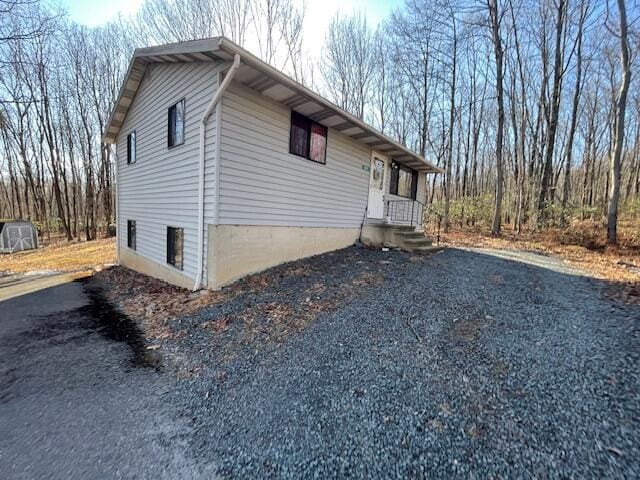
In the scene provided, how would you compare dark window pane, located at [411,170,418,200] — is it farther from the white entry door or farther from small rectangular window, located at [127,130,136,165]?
small rectangular window, located at [127,130,136,165]

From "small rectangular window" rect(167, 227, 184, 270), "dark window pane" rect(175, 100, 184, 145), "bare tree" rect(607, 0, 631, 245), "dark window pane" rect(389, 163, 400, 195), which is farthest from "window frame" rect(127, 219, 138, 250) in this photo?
"bare tree" rect(607, 0, 631, 245)

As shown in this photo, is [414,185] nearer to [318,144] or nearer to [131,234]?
[318,144]

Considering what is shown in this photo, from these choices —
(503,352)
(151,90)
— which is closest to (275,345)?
(503,352)

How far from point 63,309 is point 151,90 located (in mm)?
6058

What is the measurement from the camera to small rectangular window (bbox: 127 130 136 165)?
358 inches

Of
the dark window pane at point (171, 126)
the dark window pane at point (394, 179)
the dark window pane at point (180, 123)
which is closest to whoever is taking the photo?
the dark window pane at point (180, 123)

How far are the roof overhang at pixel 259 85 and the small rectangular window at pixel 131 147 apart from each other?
0.97 meters

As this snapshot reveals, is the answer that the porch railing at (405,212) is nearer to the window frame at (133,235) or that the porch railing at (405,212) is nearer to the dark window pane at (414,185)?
the dark window pane at (414,185)

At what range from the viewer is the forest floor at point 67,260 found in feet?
34.3

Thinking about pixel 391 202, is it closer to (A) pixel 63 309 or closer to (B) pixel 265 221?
(B) pixel 265 221

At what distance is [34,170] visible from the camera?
66.6 ft

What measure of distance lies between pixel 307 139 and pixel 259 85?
184 cm

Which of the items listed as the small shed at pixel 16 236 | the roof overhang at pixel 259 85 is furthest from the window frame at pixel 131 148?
the small shed at pixel 16 236

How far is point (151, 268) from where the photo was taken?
26.3ft
